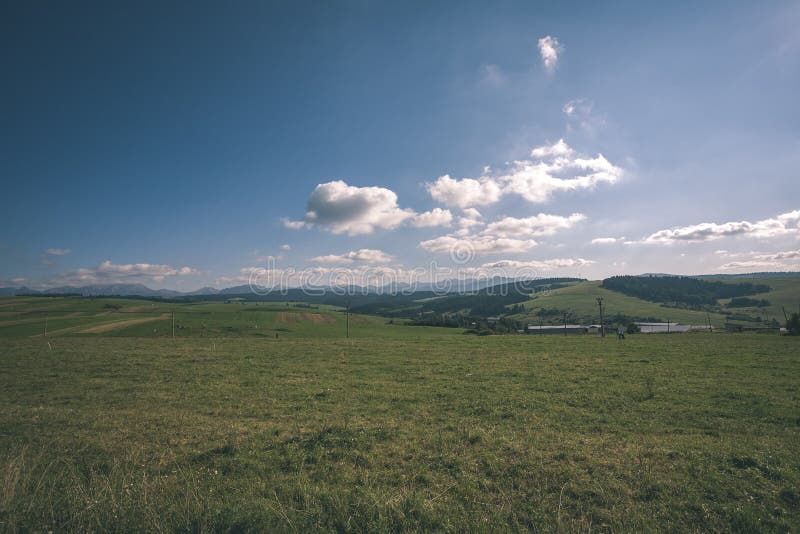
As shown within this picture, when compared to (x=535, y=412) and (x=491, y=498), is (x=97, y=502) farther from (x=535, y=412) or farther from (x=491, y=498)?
(x=535, y=412)

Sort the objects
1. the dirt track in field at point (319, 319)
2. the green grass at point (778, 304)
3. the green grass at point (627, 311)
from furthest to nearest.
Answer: the green grass at point (778, 304) < the green grass at point (627, 311) < the dirt track in field at point (319, 319)

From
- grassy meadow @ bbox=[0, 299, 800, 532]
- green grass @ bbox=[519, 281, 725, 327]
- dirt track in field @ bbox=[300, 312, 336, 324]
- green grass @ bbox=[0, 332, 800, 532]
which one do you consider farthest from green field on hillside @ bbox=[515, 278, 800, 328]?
green grass @ bbox=[0, 332, 800, 532]

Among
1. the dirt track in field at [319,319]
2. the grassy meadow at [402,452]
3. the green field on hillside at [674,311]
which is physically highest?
the grassy meadow at [402,452]

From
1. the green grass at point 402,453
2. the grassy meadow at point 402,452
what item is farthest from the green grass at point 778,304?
the green grass at point 402,453

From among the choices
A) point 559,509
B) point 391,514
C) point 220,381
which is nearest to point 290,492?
point 391,514

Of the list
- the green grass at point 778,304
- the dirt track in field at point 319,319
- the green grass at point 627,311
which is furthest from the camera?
the green grass at point 778,304

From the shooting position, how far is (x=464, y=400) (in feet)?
52.3

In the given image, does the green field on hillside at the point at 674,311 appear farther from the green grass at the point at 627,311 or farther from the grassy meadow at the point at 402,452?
Answer: the grassy meadow at the point at 402,452

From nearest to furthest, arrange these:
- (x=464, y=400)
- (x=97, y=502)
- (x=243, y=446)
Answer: (x=97, y=502)
(x=243, y=446)
(x=464, y=400)

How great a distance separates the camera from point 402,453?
31.2ft

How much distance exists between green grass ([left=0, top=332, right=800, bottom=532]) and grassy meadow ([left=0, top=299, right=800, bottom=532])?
0.17 feet

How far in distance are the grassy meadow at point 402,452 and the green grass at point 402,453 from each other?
5 centimetres

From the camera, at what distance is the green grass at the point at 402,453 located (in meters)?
6.20

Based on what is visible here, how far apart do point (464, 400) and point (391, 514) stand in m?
10.3
